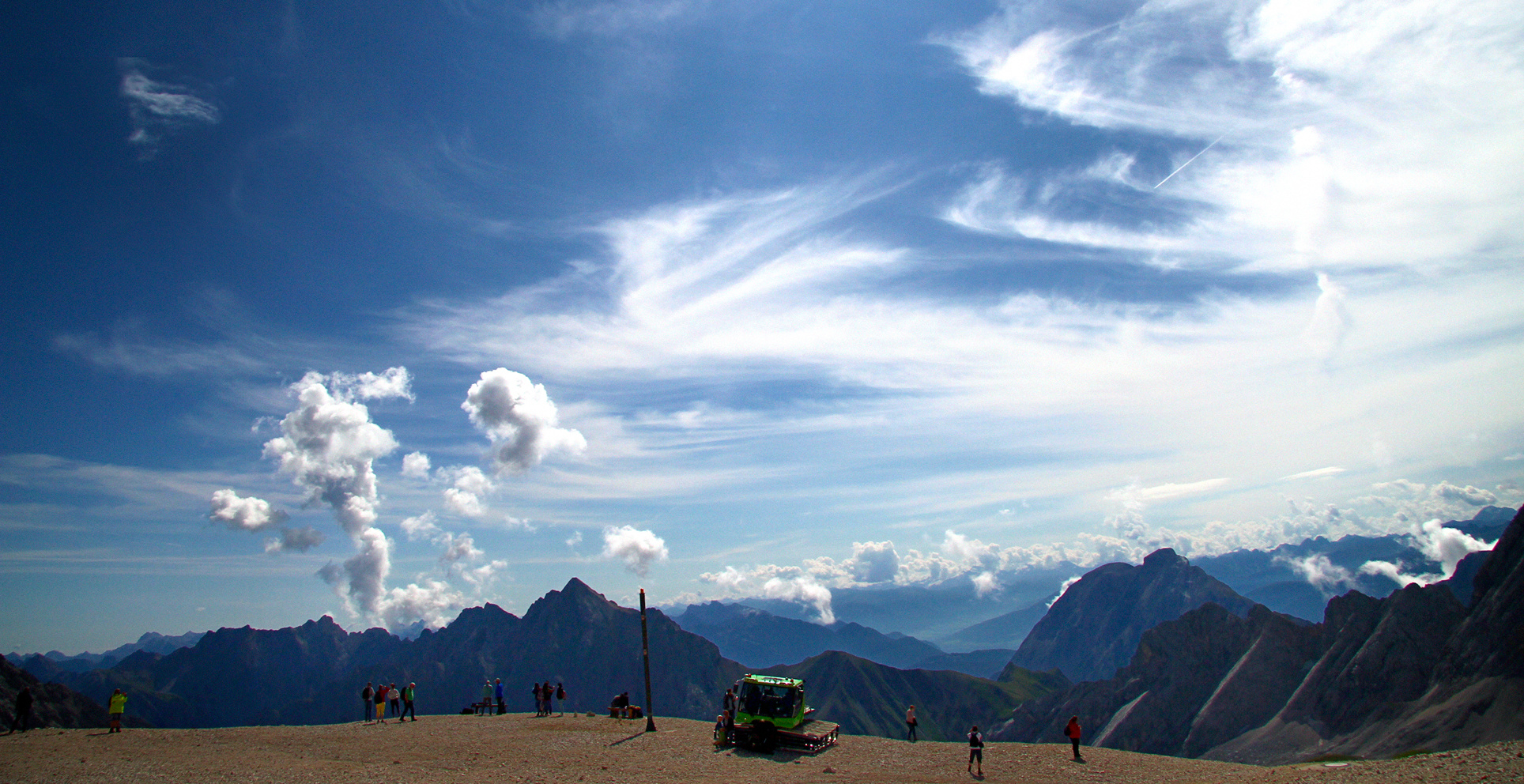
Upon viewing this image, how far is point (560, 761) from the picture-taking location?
36375 mm

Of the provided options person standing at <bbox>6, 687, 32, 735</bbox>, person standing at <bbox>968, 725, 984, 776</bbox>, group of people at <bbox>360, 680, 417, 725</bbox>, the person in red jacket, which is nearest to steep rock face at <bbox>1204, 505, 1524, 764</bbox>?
the person in red jacket

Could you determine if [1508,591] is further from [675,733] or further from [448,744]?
[448,744]

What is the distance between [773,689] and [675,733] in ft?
28.6

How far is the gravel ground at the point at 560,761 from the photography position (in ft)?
105

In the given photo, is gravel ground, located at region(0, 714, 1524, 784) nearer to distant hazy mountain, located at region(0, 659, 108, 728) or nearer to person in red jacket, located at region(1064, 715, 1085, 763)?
person in red jacket, located at region(1064, 715, 1085, 763)

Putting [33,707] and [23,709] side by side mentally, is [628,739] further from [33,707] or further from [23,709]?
[33,707]

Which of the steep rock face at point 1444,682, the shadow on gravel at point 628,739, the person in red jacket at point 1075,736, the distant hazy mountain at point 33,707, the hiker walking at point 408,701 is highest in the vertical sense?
the hiker walking at point 408,701

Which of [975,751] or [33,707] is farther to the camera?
[33,707]

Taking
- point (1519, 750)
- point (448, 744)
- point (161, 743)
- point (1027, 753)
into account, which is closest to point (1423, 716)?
point (1519, 750)

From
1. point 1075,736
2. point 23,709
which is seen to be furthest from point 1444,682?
point 23,709

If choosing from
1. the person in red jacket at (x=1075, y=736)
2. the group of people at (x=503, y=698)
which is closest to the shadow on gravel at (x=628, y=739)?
the group of people at (x=503, y=698)

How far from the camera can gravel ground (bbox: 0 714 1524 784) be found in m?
32.0

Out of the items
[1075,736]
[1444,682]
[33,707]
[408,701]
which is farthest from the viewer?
[1444,682]

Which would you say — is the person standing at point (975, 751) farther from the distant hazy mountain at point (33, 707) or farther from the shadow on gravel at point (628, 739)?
the distant hazy mountain at point (33, 707)
